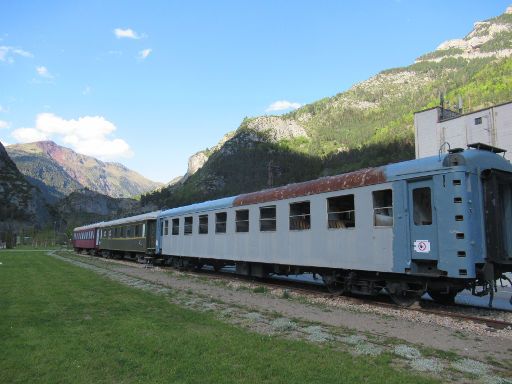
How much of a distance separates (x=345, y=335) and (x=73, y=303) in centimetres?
734

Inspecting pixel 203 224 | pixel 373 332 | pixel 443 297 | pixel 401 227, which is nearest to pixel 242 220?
pixel 203 224

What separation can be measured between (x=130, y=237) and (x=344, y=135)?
143 metres

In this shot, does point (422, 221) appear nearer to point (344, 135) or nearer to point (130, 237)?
point (130, 237)

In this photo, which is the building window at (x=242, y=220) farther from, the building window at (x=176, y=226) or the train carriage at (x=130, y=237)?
the train carriage at (x=130, y=237)

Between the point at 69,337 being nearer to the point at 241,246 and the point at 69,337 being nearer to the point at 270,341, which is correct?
the point at 270,341

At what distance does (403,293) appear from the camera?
11.3 metres

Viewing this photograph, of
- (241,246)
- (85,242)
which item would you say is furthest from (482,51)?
(241,246)

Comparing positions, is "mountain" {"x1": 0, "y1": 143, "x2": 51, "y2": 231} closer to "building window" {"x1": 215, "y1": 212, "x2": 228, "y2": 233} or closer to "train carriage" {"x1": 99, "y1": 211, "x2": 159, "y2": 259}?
"train carriage" {"x1": 99, "y1": 211, "x2": 159, "y2": 259}

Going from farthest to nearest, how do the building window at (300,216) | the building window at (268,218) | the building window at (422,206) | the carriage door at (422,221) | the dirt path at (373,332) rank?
the building window at (268,218) < the building window at (300,216) < the building window at (422,206) < the carriage door at (422,221) < the dirt path at (373,332)

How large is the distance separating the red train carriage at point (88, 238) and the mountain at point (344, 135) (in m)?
70.6

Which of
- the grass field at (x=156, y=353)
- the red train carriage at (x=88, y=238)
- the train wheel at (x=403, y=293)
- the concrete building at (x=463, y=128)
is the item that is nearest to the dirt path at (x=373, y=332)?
the grass field at (x=156, y=353)

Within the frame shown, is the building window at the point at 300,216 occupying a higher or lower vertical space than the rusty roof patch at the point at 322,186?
lower

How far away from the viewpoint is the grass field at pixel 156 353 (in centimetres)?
562

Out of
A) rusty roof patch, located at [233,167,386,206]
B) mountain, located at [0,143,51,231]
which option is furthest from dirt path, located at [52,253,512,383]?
mountain, located at [0,143,51,231]
